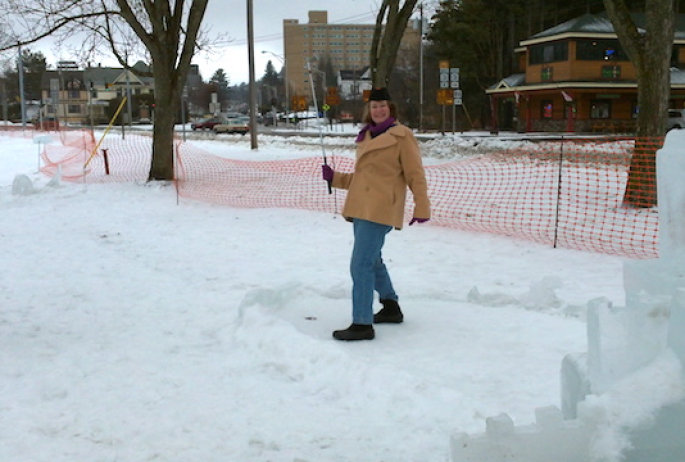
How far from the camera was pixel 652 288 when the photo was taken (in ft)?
7.86

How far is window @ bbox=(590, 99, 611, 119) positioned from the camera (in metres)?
43.3

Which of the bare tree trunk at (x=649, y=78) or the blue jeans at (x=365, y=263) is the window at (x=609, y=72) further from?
the blue jeans at (x=365, y=263)

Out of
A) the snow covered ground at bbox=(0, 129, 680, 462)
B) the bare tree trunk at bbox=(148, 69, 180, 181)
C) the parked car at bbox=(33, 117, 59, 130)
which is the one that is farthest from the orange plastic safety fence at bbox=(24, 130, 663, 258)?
the parked car at bbox=(33, 117, 59, 130)

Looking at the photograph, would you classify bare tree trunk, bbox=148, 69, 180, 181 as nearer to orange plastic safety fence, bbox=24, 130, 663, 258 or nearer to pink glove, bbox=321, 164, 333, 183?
orange plastic safety fence, bbox=24, 130, 663, 258

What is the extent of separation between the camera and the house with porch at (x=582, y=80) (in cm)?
4162

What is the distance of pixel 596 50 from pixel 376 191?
135ft

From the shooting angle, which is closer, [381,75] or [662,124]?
[662,124]

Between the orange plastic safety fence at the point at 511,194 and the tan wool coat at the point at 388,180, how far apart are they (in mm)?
4075

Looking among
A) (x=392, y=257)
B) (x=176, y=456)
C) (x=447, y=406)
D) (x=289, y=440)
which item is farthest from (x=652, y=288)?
(x=392, y=257)

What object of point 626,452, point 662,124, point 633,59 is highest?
point 633,59

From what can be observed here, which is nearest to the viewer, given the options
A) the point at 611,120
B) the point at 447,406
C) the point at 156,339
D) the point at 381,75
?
the point at 447,406

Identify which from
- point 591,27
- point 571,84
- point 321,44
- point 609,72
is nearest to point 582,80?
point 571,84

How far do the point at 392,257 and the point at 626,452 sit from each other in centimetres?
575

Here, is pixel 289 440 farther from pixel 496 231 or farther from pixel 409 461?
pixel 496 231
